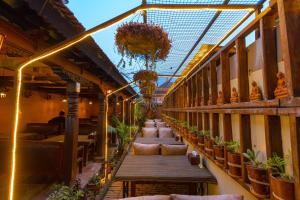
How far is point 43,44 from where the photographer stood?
9.79 feet

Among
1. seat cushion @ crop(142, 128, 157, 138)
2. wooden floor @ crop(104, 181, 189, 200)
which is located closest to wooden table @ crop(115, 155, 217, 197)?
wooden floor @ crop(104, 181, 189, 200)

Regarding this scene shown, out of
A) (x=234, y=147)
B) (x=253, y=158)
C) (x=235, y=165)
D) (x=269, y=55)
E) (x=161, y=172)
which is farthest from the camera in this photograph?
(x=161, y=172)

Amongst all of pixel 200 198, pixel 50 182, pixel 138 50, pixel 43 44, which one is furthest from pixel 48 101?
pixel 200 198

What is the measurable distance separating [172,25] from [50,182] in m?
4.83

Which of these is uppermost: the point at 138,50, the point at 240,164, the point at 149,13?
the point at 149,13

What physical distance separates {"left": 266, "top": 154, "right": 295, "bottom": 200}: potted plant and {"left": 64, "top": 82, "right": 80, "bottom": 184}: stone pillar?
4093 mm

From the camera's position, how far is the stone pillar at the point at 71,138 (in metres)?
4.65

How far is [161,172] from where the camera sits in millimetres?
2965

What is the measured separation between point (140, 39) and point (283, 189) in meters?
1.95

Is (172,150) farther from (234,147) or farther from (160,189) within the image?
(234,147)

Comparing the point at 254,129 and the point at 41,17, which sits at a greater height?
the point at 41,17

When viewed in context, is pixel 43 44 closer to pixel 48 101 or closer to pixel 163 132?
pixel 163 132

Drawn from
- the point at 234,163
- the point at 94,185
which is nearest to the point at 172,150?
the point at 94,185

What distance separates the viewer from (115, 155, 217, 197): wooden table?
2760 mm
